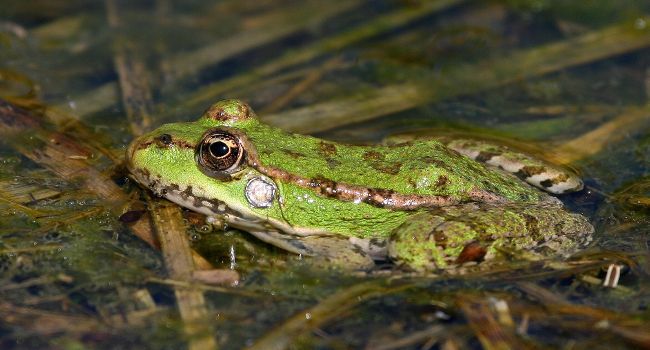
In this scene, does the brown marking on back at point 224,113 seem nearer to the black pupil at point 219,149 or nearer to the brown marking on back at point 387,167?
the black pupil at point 219,149

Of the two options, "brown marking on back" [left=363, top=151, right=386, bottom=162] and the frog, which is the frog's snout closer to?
the frog

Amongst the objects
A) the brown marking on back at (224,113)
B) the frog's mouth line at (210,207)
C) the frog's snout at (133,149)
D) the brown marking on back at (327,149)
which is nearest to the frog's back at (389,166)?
the brown marking on back at (327,149)

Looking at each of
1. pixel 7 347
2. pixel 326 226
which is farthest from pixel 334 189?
pixel 7 347

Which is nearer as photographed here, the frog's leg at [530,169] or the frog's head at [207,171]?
the frog's head at [207,171]

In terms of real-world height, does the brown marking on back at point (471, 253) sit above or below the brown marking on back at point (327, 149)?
below

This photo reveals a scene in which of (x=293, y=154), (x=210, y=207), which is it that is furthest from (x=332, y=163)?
(x=210, y=207)

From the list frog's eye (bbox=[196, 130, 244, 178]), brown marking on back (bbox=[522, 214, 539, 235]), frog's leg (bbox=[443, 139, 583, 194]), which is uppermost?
frog's eye (bbox=[196, 130, 244, 178])

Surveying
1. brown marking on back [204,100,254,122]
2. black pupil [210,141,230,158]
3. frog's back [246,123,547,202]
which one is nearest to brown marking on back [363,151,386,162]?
frog's back [246,123,547,202]

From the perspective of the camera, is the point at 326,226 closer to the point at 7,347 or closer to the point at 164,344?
the point at 164,344
